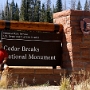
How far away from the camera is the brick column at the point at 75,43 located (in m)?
10.1

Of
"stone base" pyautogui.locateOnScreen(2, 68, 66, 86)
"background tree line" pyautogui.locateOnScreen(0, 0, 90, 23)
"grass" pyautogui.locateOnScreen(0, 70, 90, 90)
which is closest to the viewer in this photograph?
"grass" pyautogui.locateOnScreen(0, 70, 90, 90)

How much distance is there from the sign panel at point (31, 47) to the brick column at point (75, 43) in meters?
0.40

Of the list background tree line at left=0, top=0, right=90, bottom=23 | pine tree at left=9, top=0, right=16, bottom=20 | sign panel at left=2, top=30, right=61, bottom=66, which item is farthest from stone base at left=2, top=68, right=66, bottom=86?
pine tree at left=9, top=0, right=16, bottom=20

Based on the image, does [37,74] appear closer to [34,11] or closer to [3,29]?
[3,29]

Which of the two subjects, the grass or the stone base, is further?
the stone base

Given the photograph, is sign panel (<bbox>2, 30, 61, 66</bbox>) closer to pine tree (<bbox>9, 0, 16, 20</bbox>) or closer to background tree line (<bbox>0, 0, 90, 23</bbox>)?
background tree line (<bbox>0, 0, 90, 23</bbox>)

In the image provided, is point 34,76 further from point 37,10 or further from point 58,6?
point 37,10

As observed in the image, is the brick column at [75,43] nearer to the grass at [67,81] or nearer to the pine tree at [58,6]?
the grass at [67,81]

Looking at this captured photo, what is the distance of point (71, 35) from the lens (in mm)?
10086

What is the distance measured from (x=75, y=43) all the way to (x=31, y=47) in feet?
4.55

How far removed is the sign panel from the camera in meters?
10.1

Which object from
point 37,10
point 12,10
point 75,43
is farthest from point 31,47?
point 12,10

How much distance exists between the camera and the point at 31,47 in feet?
33.4

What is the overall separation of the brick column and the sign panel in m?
0.40
